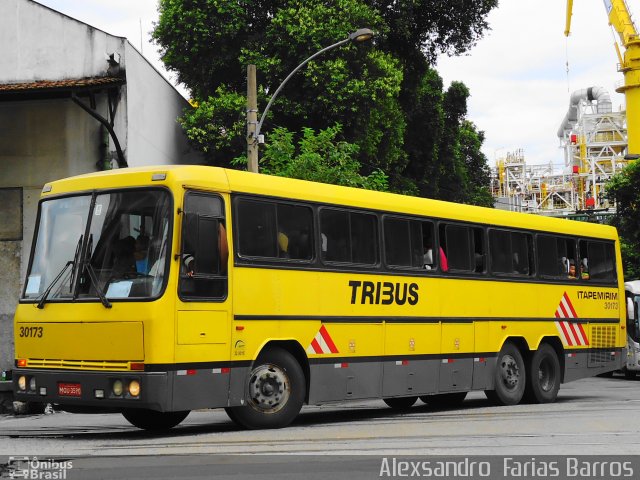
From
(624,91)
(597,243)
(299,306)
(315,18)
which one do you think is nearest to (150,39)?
(315,18)

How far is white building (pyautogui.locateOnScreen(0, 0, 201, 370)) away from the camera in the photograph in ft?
82.0

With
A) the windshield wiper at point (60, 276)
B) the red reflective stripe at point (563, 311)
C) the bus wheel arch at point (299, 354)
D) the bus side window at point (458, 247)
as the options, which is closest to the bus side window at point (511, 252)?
the bus side window at point (458, 247)

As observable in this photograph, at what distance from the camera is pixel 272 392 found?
12406mm

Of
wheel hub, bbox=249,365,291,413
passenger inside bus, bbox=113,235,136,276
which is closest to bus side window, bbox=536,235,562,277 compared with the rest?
wheel hub, bbox=249,365,291,413

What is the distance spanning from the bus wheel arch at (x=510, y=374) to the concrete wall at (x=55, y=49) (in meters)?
13.2

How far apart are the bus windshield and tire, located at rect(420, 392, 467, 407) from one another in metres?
7.86

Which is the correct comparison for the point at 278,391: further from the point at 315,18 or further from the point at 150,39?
the point at 150,39

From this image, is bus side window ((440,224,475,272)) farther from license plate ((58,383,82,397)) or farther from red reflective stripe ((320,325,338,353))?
license plate ((58,383,82,397))

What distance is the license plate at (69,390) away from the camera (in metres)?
11.3

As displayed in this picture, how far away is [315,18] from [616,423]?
74.8ft

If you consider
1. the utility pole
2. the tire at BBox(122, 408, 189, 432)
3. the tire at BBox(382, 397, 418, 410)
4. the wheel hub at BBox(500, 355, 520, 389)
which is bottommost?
the tire at BBox(382, 397, 418, 410)

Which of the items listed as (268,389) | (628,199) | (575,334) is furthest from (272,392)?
(628,199)

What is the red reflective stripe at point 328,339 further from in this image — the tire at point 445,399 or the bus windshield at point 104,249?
the tire at point 445,399

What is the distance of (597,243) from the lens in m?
20.0
